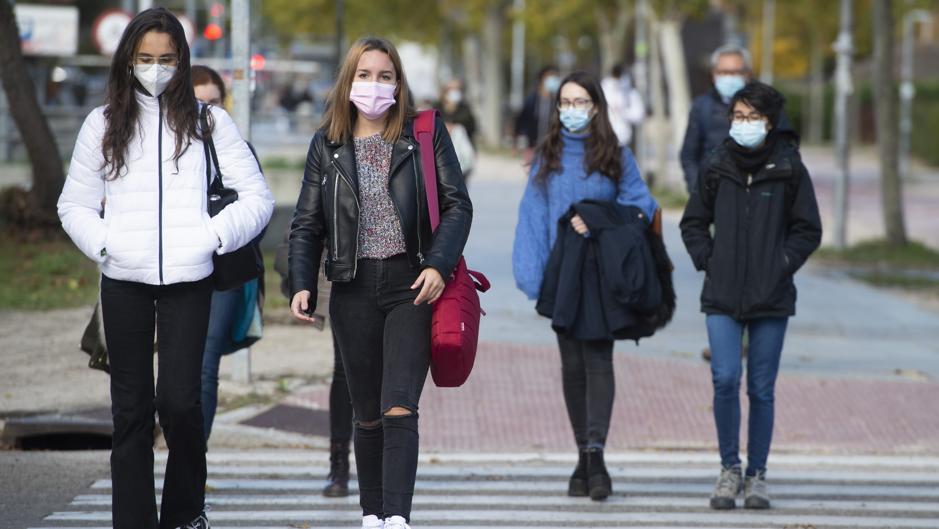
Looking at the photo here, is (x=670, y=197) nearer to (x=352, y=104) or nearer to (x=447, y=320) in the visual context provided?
(x=352, y=104)

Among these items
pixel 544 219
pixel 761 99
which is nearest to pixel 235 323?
pixel 544 219

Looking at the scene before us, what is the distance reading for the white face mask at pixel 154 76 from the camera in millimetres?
5012

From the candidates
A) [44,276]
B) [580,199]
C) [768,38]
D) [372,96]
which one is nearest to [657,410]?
[580,199]

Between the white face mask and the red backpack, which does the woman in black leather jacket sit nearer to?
the red backpack

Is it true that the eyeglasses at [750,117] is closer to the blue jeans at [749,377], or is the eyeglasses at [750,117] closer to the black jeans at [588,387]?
the blue jeans at [749,377]

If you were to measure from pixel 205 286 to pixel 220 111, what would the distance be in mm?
614

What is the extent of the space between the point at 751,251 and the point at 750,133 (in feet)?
1.65

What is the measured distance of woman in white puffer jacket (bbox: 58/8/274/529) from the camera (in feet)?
16.4

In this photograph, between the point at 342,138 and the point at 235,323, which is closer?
the point at 342,138

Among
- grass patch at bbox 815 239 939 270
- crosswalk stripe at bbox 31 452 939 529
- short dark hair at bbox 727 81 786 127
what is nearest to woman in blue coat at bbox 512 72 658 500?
crosswalk stripe at bbox 31 452 939 529

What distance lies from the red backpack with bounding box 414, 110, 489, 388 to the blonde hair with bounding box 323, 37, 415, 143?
0.08 metres

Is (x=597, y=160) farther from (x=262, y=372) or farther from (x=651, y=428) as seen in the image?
(x=262, y=372)

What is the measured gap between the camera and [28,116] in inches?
553

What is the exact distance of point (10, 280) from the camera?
12.8 metres
